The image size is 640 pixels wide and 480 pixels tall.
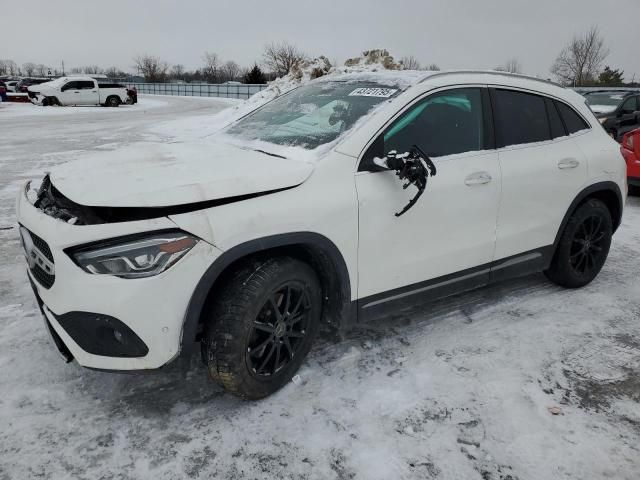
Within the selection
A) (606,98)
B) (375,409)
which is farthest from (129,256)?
(606,98)

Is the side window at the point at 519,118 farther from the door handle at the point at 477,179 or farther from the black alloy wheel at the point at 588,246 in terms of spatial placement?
the black alloy wheel at the point at 588,246

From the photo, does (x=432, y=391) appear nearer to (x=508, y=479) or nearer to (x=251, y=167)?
(x=508, y=479)

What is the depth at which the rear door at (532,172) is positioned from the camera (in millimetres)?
3465

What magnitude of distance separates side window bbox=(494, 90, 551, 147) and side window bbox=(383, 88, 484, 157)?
19 cm

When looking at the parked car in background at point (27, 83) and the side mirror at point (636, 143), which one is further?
the parked car in background at point (27, 83)

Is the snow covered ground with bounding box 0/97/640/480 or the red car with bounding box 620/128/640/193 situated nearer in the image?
the snow covered ground with bounding box 0/97/640/480

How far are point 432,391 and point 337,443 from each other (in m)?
0.68

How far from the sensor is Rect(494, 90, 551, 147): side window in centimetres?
348

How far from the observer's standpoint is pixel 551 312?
3908mm

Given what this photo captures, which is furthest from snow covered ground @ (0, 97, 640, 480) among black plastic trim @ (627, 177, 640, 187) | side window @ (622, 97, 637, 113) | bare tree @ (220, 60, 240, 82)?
bare tree @ (220, 60, 240, 82)

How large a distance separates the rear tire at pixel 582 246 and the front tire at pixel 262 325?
7.58ft

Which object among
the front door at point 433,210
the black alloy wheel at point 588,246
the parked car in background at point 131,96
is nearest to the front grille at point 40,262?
the front door at point 433,210

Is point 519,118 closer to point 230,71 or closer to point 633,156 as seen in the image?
point 633,156

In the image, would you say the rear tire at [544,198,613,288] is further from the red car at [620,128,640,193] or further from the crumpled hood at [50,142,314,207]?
the red car at [620,128,640,193]
